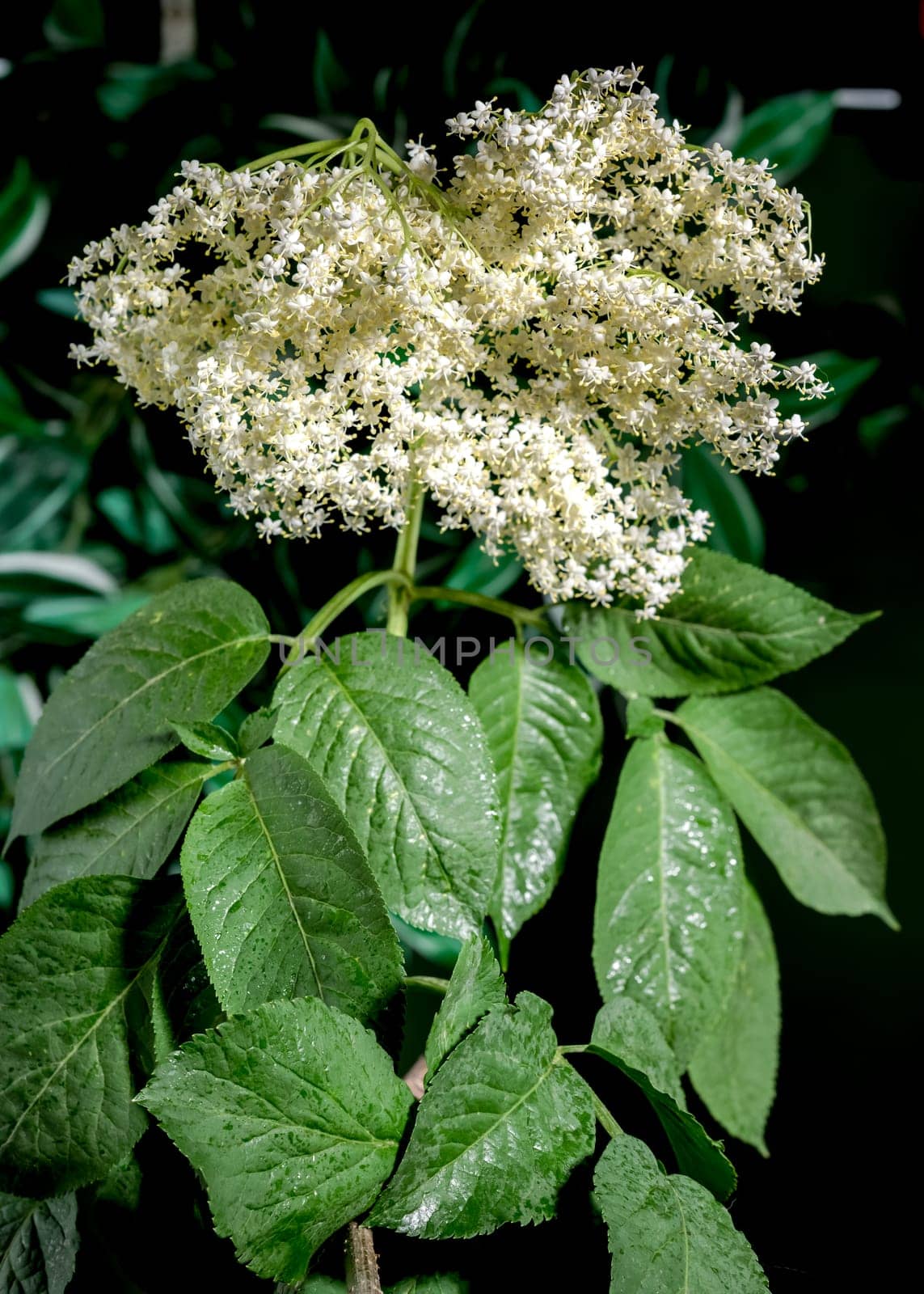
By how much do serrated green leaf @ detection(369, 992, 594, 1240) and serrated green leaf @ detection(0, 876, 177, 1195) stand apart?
0.19m

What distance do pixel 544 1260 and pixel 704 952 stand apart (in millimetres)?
241

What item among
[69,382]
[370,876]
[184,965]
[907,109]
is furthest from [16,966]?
[907,109]

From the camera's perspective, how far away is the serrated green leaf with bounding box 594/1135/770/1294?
413 mm

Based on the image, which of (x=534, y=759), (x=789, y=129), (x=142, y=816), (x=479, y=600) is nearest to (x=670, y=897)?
(x=534, y=759)

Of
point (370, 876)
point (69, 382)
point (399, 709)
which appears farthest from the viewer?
point (69, 382)

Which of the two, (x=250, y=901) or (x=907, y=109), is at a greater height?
(x=907, y=109)

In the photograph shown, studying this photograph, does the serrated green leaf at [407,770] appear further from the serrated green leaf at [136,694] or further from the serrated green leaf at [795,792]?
the serrated green leaf at [795,792]

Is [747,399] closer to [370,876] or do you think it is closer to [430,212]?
[430,212]

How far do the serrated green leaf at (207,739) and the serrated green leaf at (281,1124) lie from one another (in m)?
0.17

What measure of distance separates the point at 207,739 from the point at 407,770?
12cm

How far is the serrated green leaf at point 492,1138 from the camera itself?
42 cm

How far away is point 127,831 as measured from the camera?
0.61 meters

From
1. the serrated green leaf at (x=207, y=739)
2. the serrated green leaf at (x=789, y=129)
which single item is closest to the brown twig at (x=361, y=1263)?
the serrated green leaf at (x=207, y=739)

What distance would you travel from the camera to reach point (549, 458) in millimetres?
543
